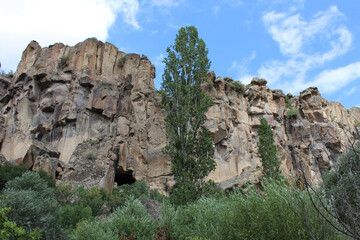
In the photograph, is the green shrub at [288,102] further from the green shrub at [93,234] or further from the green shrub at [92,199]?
the green shrub at [93,234]

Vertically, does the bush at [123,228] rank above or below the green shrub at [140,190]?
below

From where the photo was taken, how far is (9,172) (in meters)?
22.1

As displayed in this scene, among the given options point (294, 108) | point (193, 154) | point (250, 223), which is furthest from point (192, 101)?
point (294, 108)

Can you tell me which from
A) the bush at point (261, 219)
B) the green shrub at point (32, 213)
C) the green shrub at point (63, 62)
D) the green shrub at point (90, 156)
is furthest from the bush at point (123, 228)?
the green shrub at point (63, 62)

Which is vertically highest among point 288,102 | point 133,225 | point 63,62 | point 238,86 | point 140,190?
point 63,62

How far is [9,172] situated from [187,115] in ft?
47.3

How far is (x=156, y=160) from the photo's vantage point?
30.6 m

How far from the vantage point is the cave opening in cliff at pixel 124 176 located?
95.2ft

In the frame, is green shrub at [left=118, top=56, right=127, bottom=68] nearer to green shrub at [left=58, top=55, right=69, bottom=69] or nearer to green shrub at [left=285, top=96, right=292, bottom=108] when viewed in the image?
green shrub at [left=58, top=55, right=69, bottom=69]

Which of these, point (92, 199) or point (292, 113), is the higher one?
point (292, 113)

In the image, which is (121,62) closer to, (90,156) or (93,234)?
Result: (90,156)

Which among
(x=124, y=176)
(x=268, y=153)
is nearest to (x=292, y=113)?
(x=268, y=153)

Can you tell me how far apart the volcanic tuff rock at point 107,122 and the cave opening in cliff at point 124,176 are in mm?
102

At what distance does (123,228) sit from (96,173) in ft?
45.2
